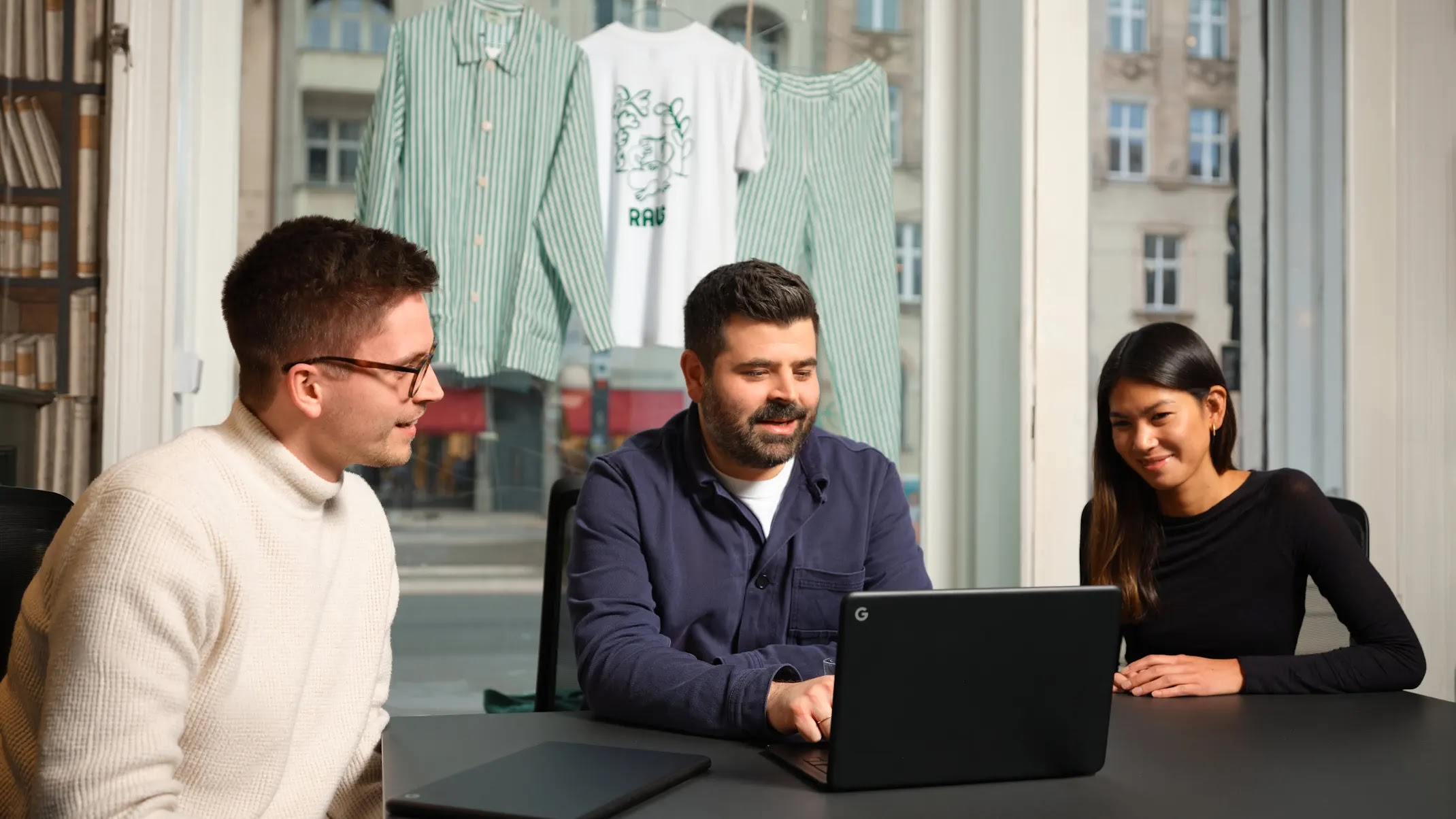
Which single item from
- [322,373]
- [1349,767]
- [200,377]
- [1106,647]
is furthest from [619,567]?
[200,377]

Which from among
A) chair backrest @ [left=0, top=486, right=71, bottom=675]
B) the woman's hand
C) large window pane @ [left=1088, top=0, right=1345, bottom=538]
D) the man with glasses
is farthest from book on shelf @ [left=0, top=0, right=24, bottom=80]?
large window pane @ [left=1088, top=0, right=1345, bottom=538]

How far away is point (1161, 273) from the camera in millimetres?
3211

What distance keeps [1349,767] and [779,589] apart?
0.73 m

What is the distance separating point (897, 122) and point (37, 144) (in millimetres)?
2045

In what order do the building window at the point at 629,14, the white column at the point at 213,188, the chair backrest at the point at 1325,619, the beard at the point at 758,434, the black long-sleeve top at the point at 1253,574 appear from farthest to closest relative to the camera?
the building window at the point at 629,14, the white column at the point at 213,188, the chair backrest at the point at 1325,619, the black long-sleeve top at the point at 1253,574, the beard at the point at 758,434

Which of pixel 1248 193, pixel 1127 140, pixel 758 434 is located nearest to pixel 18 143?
pixel 758 434

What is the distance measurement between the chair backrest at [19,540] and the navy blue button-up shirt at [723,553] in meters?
0.62

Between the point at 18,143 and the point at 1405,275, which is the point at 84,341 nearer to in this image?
the point at 18,143

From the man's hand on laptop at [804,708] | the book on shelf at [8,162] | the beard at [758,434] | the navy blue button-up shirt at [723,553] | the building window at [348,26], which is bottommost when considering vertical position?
the man's hand on laptop at [804,708]

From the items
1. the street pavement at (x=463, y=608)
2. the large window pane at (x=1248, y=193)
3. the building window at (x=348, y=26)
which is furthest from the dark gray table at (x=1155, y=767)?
the building window at (x=348, y=26)

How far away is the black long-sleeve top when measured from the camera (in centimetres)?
181

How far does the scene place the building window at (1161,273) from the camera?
3.18 metres

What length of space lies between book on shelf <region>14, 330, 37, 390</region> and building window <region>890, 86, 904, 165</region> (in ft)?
6.89

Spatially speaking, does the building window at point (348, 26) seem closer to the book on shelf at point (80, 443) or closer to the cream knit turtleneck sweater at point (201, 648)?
the book on shelf at point (80, 443)
